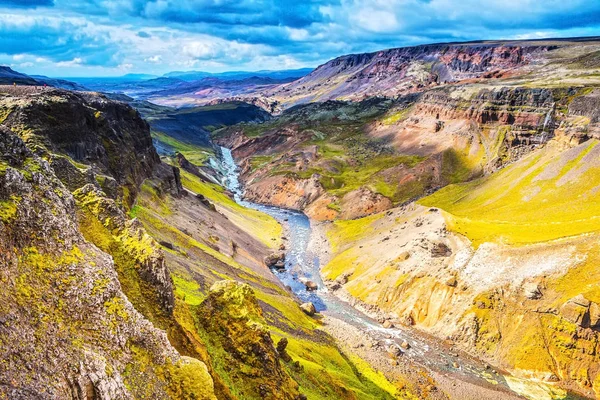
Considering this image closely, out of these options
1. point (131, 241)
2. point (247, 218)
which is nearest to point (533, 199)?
point (247, 218)

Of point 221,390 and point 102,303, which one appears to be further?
point 221,390

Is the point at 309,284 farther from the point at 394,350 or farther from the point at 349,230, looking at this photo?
the point at 394,350

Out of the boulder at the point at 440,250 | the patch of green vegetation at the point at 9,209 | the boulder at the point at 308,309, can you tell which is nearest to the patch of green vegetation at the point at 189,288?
the boulder at the point at 308,309

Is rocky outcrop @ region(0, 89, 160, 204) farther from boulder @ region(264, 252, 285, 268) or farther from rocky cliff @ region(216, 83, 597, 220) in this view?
rocky cliff @ region(216, 83, 597, 220)

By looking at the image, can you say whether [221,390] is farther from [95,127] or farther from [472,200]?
[472,200]

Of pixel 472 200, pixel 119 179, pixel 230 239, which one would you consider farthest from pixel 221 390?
pixel 472 200

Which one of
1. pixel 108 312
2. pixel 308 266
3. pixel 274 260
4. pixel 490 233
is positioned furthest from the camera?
pixel 308 266

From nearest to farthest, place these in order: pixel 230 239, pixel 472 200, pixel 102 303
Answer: pixel 102 303 → pixel 230 239 → pixel 472 200

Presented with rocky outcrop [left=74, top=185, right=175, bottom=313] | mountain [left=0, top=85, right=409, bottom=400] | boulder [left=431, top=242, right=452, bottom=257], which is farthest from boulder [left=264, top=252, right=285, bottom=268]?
rocky outcrop [left=74, top=185, right=175, bottom=313]
